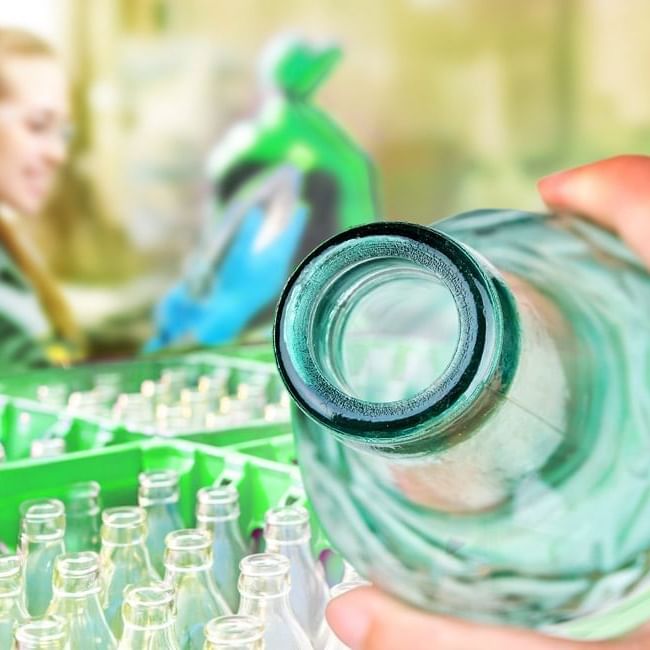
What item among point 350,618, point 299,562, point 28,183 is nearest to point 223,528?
point 299,562

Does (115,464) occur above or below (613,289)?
below

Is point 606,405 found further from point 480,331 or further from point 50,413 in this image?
point 50,413

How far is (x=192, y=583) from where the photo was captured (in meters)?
0.97

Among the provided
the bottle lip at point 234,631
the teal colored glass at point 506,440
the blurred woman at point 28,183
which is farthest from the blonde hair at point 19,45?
the teal colored glass at point 506,440

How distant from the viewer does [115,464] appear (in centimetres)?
137

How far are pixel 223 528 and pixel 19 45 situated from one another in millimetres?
2690

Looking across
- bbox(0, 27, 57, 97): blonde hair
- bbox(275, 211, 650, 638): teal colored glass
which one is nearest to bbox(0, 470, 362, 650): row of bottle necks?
bbox(275, 211, 650, 638): teal colored glass

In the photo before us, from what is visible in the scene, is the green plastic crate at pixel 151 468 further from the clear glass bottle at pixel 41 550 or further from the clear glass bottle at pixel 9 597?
the clear glass bottle at pixel 9 597

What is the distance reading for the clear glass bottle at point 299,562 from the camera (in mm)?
1008

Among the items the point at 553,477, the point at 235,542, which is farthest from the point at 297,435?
the point at 235,542

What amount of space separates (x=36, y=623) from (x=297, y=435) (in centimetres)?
35

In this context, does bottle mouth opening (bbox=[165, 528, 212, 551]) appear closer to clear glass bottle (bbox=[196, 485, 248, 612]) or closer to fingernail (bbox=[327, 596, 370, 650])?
clear glass bottle (bbox=[196, 485, 248, 612])

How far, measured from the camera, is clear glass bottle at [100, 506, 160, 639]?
3.31 ft

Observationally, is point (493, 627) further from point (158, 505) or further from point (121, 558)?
point (158, 505)
